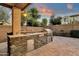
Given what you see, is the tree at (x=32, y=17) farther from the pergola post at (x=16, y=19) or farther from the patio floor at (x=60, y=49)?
the patio floor at (x=60, y=49)

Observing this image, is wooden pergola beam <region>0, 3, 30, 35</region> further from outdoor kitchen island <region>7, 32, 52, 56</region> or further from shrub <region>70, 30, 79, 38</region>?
shrub <region>70, 30, 79, 38</region>

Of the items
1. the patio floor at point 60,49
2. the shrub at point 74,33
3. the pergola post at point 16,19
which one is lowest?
the patio floor at point 60,49

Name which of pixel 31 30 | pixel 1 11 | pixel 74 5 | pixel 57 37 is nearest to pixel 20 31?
pixel 31 30

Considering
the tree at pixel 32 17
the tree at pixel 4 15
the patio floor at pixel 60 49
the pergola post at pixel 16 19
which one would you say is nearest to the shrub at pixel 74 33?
the patio floor at pixel 60 49

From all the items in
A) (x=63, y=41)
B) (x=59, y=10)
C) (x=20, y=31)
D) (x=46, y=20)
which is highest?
(x=59, y=10)

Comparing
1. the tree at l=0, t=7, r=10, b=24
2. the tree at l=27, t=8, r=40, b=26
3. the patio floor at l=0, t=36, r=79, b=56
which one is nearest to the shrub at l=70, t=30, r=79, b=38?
the patio floor at l=0, t=36, r=79, b=56

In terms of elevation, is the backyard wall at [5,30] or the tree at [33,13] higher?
the tree at [33,13]

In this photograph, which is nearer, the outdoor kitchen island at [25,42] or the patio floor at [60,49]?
the outdoor kitchen island at [25,42]

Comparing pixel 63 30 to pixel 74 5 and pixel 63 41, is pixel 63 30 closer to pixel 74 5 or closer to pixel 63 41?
pixel 63 41

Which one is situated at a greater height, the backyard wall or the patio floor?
the backyard wall

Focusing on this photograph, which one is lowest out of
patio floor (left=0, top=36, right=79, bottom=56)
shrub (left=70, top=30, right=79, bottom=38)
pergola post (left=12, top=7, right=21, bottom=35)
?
patio floor (left=0, top=36, right=79, bottom=56)

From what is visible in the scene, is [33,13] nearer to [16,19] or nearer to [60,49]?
[16,19]

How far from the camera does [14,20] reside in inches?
115

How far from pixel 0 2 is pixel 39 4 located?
2.32ft
